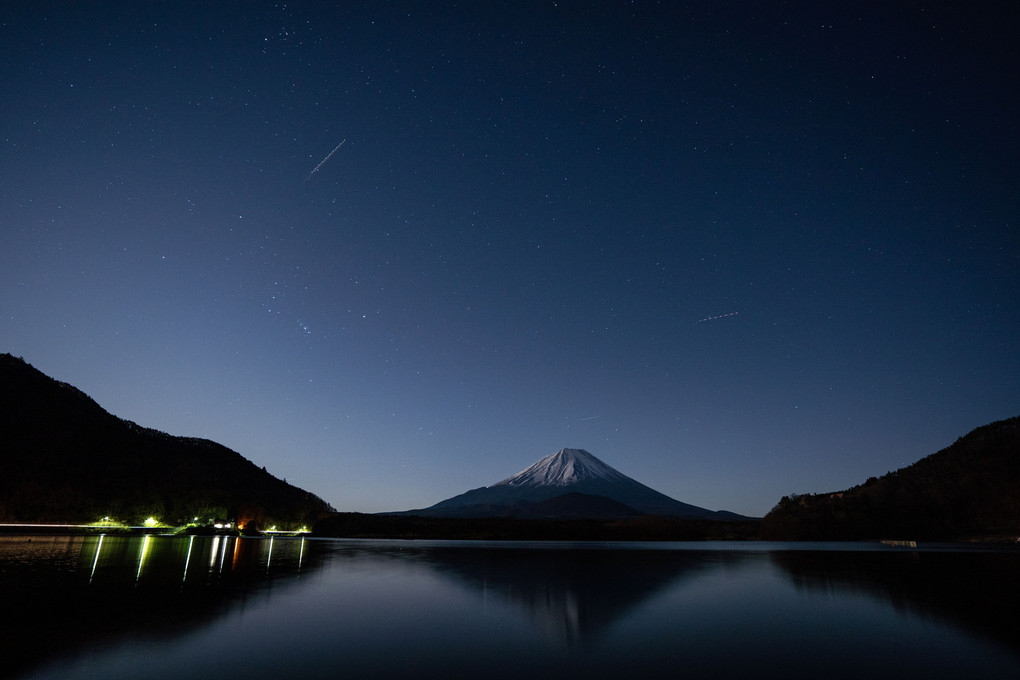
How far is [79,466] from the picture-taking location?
141 metres

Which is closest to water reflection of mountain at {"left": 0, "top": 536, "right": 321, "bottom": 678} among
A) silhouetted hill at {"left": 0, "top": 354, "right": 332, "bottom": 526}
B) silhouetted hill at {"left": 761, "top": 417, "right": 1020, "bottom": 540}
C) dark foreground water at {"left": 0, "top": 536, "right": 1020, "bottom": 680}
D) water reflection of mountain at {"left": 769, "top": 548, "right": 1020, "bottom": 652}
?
dark foreground water at {"left": 0, "top": 536, "right": 1020, "bottom": 680}

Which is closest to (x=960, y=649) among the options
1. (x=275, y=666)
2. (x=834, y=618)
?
(x=834, y=618)

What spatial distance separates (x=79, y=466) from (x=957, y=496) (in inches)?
10183

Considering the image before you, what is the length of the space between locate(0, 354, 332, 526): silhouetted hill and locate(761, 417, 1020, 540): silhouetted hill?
22722 centimetres

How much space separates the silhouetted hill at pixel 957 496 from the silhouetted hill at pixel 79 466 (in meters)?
227

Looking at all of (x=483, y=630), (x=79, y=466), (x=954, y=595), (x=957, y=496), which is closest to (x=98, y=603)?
(x=483, y=630)

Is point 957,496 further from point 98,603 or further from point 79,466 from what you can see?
point 79,466

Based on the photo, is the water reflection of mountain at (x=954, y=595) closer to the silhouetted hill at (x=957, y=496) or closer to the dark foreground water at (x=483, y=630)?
the dark foreground water at (x=483, y=630)

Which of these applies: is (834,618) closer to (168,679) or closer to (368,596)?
(368,596)

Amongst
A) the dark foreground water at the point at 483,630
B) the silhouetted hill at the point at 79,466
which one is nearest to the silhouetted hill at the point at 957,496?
the dark foreground water at the point at 483,630

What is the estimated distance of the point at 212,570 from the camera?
32.2 meters

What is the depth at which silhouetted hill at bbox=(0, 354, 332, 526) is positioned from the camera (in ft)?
413

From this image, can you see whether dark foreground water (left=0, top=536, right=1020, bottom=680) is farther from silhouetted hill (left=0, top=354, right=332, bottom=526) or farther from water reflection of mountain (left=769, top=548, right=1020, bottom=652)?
silhouetted hill (left=0, top=354, right=332, bottom=526)

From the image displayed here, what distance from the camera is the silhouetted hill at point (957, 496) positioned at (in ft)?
502
